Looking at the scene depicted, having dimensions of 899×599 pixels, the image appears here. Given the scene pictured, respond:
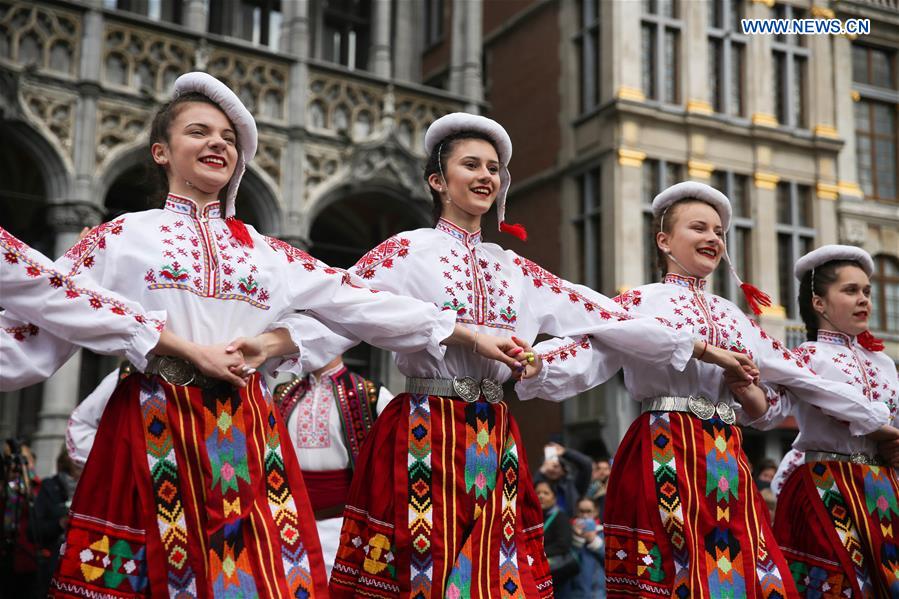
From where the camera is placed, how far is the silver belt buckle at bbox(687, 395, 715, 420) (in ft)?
15.6

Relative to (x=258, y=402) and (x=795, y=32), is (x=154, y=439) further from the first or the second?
(x=795, y=32)

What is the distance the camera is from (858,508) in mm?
5352

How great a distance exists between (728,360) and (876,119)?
1933 cm

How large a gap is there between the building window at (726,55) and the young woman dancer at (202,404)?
17.8 meters

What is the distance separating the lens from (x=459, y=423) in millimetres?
4066

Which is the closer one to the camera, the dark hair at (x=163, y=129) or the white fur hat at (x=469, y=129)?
the dark hair at (x=163, y=129)

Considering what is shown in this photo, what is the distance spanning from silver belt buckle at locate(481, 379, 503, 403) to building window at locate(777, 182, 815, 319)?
1707 cm

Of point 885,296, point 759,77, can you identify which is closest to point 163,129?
point 759,77

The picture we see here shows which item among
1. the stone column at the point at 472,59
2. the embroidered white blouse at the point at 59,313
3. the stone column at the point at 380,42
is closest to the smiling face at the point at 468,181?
the embroidered white blouse at the point at 59,313

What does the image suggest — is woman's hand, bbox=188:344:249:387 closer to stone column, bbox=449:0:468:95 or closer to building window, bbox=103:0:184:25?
stone column, bbox=449:0:468:95

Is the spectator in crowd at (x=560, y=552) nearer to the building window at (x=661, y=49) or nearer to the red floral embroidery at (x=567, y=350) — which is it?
the red floral embroidery at (x=567, y=350)

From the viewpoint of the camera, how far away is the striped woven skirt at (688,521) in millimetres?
4508

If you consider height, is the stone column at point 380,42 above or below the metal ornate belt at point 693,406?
above

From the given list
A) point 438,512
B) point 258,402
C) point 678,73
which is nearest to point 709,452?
point 438,512
